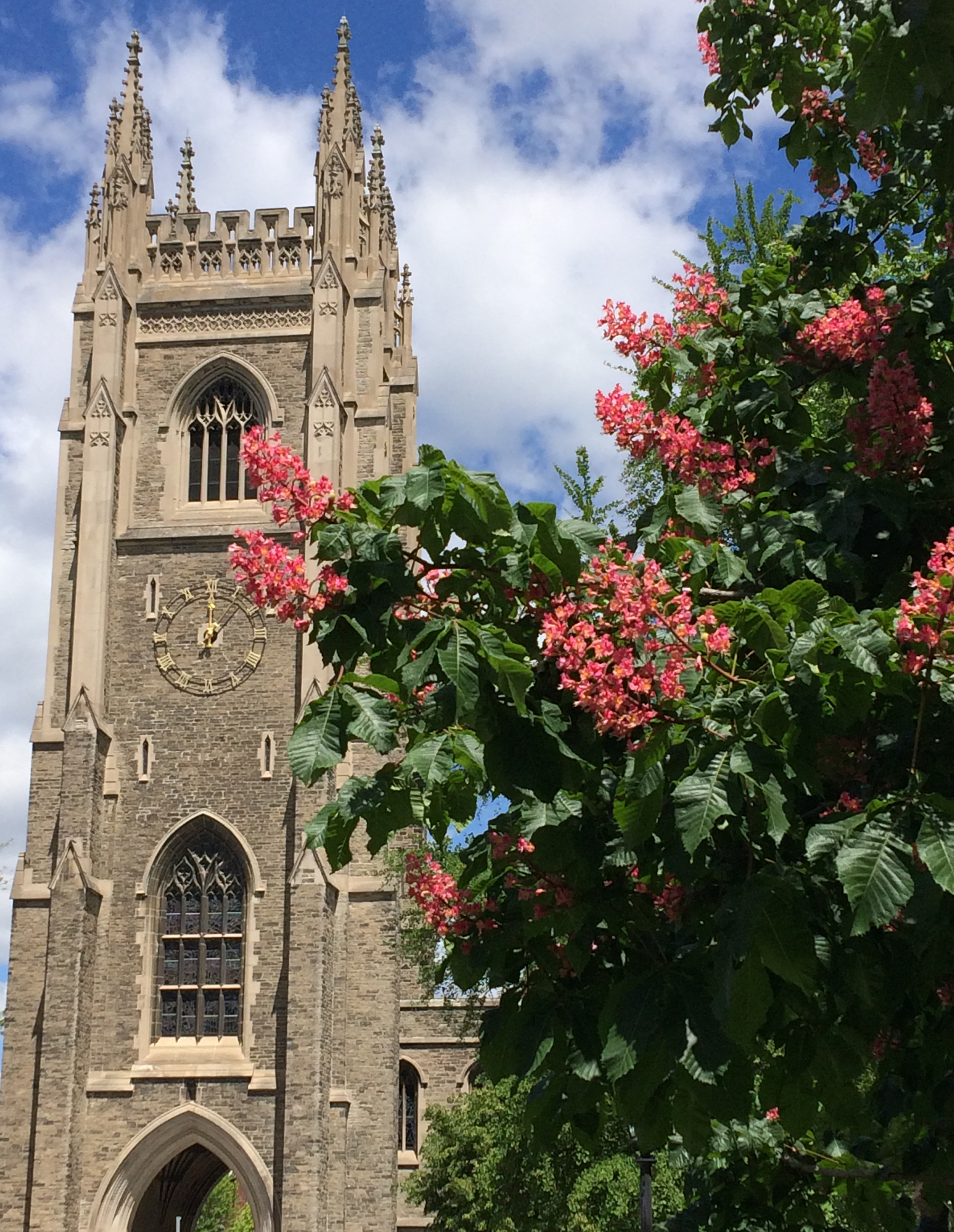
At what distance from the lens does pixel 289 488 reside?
562 cm

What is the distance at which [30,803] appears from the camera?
30.7 meters

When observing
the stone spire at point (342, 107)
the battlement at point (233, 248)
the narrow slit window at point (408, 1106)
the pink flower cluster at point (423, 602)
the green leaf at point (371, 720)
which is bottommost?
the green leaf at point (371, 720)

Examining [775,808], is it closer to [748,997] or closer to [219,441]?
[748,997]

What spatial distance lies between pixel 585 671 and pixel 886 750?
1295 mm

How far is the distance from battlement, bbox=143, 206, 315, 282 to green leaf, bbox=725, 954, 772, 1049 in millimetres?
31923

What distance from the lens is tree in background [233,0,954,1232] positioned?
16.3 ft

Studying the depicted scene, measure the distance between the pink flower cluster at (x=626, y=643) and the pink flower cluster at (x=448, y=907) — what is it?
1388mm

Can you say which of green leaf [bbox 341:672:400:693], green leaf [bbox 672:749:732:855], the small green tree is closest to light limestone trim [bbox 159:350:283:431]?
the small green tree

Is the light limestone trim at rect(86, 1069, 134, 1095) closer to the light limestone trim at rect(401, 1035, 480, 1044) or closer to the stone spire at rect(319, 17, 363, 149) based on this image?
the light limestone trim at rect(401, 1035, 480, 1044)

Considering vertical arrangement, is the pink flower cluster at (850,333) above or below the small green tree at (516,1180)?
above

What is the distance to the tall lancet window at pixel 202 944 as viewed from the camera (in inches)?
1169

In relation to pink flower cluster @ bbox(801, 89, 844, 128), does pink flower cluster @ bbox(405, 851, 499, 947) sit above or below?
below

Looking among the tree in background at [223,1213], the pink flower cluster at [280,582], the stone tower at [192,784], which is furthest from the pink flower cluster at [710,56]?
the tree in background at [223,1213]

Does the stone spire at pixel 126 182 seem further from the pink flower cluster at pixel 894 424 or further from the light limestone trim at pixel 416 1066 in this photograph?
the pink flower cluster at pixel 894 424
